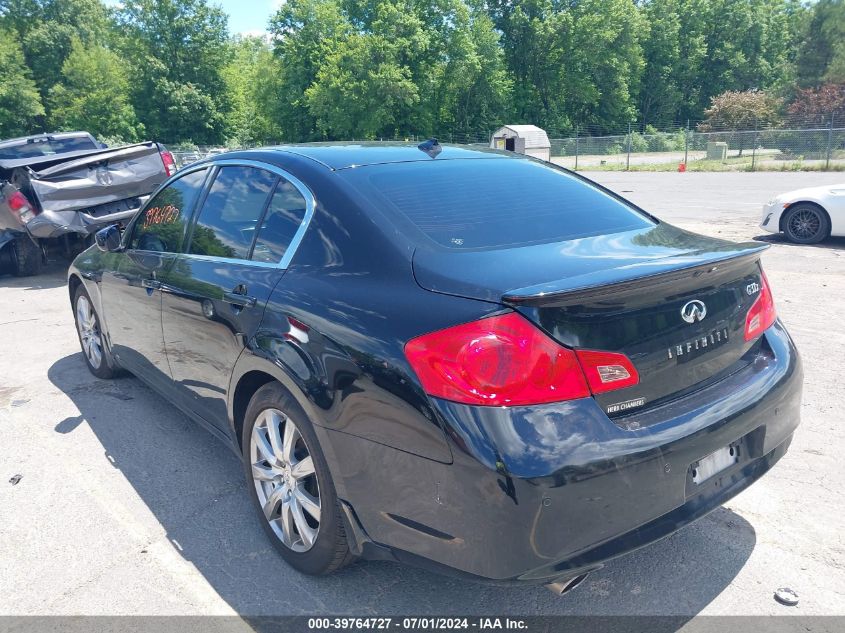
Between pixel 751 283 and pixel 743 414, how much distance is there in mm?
568

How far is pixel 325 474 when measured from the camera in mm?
2523

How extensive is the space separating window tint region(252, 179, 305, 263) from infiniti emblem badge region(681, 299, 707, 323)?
5.12 ft

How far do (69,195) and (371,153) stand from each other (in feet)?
22.7

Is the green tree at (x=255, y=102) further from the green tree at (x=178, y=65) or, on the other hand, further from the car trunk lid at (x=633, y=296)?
the car trunk lid at (x=633, y=296)

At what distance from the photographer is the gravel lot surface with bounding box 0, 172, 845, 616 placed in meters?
2.60

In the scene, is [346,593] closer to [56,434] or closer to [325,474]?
[325,474]

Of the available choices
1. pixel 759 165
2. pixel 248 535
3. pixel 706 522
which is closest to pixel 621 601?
pixel 706 522

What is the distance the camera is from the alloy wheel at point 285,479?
2686 millimetres

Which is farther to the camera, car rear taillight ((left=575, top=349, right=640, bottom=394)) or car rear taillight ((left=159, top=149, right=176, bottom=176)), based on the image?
car rear taillight ((left=159, top=149, right=176, bottom=176))

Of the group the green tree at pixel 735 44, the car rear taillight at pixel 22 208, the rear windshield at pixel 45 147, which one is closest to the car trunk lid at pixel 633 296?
the car rear taillight at pixel 22 208

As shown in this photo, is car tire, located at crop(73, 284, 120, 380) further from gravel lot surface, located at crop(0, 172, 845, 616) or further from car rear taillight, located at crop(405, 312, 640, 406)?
car rear taillight, located at crop(405, 312, 640, 406)

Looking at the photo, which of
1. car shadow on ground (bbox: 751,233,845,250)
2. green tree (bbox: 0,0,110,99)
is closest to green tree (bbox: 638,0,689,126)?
green tree (bbox: 0,0,110,99)

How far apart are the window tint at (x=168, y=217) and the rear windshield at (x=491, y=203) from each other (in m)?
1.27

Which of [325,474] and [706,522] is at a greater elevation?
[325,474]
